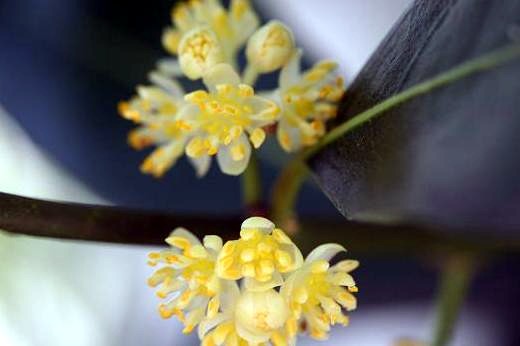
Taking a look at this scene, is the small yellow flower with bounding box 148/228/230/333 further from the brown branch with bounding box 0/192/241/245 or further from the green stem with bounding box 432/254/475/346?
the green stem with bounding box 432/254/475/346

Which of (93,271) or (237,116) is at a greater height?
(237,116)

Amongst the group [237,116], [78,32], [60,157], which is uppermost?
[237,116]

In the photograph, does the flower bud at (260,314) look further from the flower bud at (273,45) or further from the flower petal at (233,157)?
the flower bud at (273,45)

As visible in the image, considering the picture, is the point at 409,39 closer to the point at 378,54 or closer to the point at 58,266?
the point at 378,54

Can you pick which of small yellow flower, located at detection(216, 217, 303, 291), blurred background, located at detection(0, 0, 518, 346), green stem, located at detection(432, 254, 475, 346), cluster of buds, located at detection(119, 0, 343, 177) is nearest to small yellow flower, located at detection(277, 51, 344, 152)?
cluster of buds, located at detection(119, 0, 343, 177)

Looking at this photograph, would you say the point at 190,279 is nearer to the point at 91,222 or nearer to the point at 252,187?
the point at 91,222

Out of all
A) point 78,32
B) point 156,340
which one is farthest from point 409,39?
point 156,340

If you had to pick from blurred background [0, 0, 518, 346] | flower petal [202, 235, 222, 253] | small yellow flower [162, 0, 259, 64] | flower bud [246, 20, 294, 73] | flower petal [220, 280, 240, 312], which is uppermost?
flower bud [246, 20, 294, 73]
